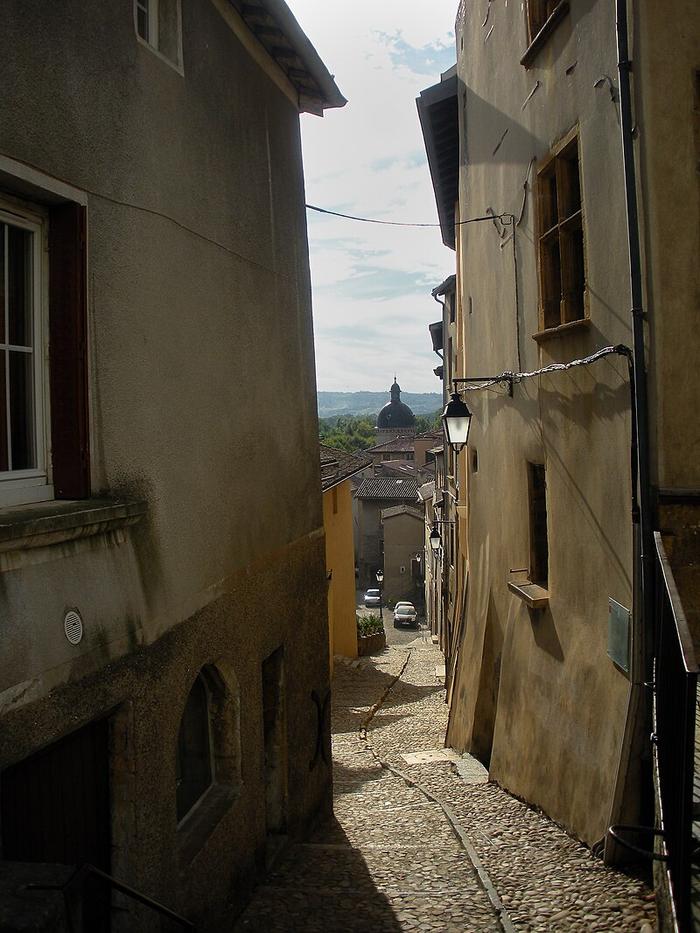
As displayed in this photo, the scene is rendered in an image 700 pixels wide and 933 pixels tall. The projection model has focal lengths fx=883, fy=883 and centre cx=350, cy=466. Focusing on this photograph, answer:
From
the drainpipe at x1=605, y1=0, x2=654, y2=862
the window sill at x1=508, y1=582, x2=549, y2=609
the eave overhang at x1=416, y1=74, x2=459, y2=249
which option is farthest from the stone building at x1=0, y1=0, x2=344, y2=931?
the eave overhang at x1=416, y1=74, x2=459, y2=249

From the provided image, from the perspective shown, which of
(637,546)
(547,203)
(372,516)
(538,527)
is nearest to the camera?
(637,546)

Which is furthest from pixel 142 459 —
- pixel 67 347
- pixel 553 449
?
pixel 553 449

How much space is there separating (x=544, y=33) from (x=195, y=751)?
21.6 ft

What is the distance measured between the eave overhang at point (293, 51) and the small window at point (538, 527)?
4367mm

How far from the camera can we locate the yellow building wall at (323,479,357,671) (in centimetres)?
2211

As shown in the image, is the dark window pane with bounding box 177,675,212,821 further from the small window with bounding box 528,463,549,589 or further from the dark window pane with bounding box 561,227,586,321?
the dark window pane with bounding box 561,227,586,321

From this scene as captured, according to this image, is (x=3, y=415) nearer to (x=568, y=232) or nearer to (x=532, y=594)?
(x=568, y=232)

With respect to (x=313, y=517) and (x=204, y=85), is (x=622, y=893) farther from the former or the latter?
(x=204, y=85)

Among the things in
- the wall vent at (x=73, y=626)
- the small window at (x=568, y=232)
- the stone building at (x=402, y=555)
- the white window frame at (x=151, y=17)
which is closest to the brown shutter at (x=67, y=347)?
the wall vent at (x=73, y=626)

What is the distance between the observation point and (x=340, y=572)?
23.1m

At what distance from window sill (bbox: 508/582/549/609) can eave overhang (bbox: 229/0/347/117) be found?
5.38m

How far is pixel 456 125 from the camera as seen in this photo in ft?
51.5

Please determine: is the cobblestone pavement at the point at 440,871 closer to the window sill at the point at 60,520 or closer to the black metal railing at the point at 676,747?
the black metal railing at the point at 676,747

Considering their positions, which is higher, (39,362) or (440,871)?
(39,362)
